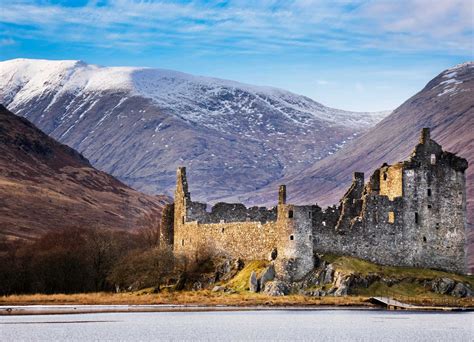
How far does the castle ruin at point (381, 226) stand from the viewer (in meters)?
95.5

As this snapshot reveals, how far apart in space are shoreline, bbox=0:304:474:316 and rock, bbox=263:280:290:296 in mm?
2317

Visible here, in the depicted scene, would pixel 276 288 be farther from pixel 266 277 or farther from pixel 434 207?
pixel 434 207

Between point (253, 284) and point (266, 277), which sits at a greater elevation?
point (266, 277)

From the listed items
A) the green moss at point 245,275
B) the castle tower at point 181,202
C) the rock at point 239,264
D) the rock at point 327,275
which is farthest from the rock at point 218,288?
the castle tower at point 181,202

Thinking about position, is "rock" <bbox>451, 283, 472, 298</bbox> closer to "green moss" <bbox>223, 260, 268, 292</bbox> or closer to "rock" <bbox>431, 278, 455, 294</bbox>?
"rock" <bbox>431, 278, 455, 294</bbox>

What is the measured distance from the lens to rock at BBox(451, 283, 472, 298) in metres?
96.8

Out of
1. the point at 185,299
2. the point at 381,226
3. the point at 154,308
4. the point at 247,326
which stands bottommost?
the point at 247,326

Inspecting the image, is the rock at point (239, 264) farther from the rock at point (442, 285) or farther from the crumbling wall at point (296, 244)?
the rock at point (442, 285)

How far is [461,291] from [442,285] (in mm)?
1841

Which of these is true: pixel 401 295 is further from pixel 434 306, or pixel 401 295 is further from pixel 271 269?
pixel 271 269

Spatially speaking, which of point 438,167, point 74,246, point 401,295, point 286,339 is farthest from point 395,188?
point 74,246

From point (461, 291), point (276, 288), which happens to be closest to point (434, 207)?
point (461, 291)

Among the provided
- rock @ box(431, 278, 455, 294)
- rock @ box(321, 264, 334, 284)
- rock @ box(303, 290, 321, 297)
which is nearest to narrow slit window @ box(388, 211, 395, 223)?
rock @ box(431, 278, 455, 294)

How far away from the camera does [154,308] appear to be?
313 ft
